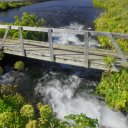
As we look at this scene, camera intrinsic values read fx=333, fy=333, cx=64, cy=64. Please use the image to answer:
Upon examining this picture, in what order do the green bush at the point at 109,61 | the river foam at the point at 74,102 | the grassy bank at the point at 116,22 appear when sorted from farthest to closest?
the grassy bank at the point at 116,22, the green bush at the point at 109,61, the river foam at the point at 74,102

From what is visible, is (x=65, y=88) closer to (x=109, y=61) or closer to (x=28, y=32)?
(x=109, y=61)

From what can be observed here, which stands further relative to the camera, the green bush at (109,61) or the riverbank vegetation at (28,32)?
the riverbank vegetation at (28,32)

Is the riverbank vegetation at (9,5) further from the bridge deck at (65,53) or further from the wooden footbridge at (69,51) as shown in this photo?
the bridge deck at (65,53)

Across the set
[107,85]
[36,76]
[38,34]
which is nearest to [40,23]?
[38,34]

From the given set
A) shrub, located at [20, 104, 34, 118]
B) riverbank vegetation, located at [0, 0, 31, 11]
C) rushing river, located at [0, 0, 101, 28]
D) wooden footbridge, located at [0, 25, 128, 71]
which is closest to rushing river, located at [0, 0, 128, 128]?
wooden footbridge, located at [0, 25, 128, 71]

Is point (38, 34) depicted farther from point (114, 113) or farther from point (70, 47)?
point (114, 113)

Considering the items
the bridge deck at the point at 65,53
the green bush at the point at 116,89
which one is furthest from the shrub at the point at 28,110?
the bridge deck at the point at 65,53

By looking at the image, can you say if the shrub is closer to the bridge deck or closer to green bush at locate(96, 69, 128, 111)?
green bush at locate(96, 69, 128, 111)
